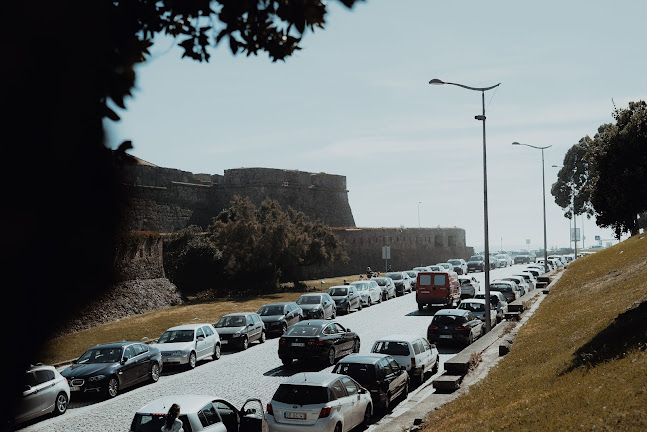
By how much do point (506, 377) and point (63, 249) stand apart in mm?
12868

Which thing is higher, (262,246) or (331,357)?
(262,246)

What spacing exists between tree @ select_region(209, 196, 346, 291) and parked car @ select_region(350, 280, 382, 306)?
7518mm

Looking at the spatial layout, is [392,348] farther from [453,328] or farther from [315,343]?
[453,328]

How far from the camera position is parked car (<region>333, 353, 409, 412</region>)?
1438 centimetres

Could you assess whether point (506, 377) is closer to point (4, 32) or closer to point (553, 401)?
point (553, 401)

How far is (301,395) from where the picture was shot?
12070 millimetres

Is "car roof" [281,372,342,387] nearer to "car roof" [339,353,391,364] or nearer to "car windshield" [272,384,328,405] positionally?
"car windshield" [272,384,328,405]

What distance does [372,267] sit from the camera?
75.8m

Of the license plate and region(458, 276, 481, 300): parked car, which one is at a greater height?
region(458, 276, 481, 300): parked car

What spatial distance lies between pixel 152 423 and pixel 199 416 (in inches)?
29.5

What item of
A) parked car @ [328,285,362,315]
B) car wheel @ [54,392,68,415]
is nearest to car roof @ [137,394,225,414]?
car wheel @ [54,392,68,415]

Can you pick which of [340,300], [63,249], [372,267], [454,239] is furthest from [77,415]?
[454,239]

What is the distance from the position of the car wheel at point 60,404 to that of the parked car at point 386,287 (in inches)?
1197

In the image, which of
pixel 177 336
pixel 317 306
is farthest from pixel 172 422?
pixel 317 306
